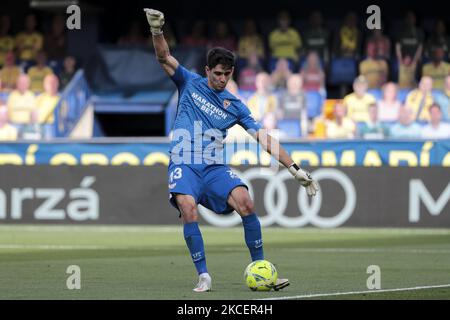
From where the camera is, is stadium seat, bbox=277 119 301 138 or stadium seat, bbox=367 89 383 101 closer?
stadium seat, bbox=277 119 301 138

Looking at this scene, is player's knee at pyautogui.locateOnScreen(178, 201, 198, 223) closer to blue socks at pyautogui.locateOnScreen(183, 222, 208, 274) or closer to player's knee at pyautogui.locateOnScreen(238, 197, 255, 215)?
blue socks at pyautogui.locateOnScreen(183, 222, 208, 274)

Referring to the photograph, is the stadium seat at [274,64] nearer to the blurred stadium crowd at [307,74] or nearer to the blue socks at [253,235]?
the blurred stadium crowd at [307,74]

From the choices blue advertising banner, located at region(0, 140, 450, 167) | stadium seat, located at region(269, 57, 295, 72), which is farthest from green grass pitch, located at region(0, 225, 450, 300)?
stadium seat, located at region(269, 57, 295, 72)

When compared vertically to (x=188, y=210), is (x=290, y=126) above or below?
above

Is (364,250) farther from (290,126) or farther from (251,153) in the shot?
(290,126)

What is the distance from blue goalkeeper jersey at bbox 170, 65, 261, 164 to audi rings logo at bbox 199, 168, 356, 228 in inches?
347

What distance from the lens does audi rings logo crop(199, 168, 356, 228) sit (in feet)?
63.5

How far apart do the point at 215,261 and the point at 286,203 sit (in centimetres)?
614

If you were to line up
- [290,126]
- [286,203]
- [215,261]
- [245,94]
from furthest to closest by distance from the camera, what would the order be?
[245,94] → [290,126] → [286,203] → [215,261]

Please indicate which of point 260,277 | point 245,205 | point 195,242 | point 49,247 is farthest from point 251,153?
point 260,277

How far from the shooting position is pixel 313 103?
2455 centimetres

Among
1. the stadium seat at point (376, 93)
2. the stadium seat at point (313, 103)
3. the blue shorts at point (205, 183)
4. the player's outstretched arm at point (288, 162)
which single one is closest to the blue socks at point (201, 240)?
the blue shorts at point (205, 183)

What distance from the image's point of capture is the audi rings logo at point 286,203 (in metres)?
19.4

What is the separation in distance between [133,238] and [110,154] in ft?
9.89
